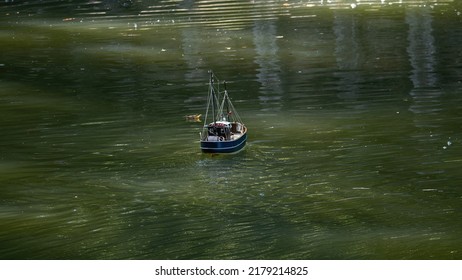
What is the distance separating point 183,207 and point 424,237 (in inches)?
255

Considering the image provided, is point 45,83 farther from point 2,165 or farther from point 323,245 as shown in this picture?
point 323,245

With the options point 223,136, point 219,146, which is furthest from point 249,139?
point 219,146

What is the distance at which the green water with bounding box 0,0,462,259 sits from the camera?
29.0 meters

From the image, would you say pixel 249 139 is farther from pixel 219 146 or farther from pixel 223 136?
pixel 219 146

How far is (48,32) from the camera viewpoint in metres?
62.0

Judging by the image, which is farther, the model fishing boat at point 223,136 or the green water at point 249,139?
the model fishing boat at point 223,136

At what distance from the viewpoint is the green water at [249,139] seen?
2898 cm

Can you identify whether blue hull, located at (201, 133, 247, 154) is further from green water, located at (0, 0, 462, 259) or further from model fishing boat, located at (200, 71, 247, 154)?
green water, located at (0, 0, 462, 259)

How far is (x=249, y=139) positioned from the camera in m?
37.8

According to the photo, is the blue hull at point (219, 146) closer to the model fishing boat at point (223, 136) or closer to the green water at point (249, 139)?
the model fishing boat at point (223, 136)

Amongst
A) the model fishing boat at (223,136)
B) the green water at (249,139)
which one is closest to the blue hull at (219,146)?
the model fishing boat at (223,136)

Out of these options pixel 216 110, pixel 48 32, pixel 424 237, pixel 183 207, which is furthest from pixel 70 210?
pixel 48 32

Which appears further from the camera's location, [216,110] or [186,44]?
[186,44]

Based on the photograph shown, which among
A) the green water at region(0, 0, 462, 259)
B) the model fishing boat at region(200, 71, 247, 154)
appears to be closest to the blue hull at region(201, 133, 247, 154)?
the model fishing boat at region(200, 71, 247, 154)
